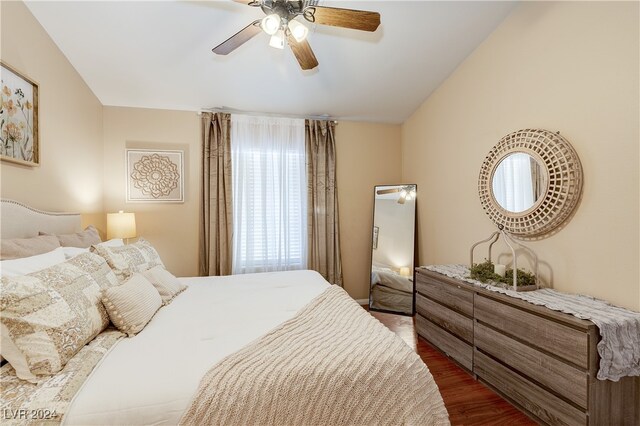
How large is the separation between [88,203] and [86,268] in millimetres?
1753

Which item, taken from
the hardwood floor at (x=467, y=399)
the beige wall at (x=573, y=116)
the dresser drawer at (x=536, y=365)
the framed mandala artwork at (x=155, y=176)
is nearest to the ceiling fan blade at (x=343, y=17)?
the beige wall at (x=573, y=116)

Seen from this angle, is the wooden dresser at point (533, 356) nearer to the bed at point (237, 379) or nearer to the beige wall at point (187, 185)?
the bed at point (237, 379)

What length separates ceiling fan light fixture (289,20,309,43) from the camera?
1.71 metres

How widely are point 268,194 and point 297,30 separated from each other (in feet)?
6.99

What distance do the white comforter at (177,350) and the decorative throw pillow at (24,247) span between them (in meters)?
0.79

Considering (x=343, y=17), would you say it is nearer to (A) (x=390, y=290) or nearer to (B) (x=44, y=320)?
(B) (x=44, y=320)

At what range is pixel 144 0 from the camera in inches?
85.7

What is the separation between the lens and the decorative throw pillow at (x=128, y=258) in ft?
5.98

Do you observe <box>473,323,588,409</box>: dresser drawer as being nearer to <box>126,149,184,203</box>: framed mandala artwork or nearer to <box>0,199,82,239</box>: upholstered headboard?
<box>0,199,82,239</box>: upholstered headboard

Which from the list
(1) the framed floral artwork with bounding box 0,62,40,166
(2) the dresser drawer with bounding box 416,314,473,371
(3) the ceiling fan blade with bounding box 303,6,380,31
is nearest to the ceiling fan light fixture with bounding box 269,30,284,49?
(3) the ceiling fan blade with bounding box 303,6,380,31

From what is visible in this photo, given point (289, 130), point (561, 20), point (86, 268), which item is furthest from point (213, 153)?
point (561, 20)

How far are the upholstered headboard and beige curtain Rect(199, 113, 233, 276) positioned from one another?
4.12 feet

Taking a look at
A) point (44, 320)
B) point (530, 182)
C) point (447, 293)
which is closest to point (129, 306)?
point (44, 320)

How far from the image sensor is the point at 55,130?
2354mm
